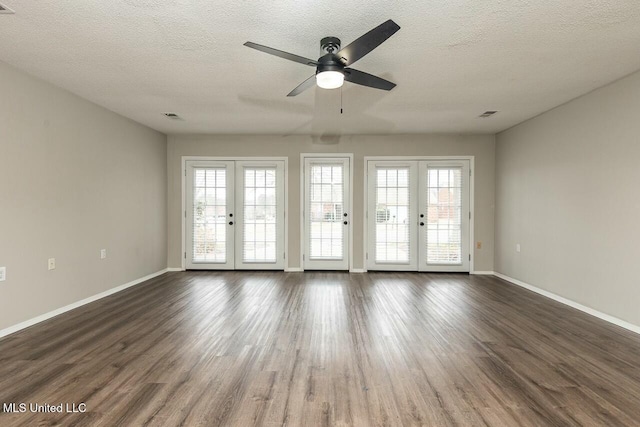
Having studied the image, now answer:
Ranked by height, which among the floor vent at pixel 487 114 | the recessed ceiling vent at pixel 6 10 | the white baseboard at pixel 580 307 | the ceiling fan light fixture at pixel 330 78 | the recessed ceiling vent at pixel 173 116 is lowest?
the white baseboard at pixel 580 307

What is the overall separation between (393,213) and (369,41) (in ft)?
13.6

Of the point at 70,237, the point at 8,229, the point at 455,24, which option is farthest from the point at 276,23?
the point at 70,237

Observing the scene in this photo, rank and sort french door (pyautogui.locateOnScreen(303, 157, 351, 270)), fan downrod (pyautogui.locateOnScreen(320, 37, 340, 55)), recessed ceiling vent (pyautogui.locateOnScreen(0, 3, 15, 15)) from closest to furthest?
1. recessed ceiling vent (pyautogui.locateOnScreen(0, 3, 15, 15))
2. fan downrod (pyautogui.locateOnScreen(320, 37, 340, 55))
3. french door (pyautogui.locateOnScreen(303, 157, 351, 270))

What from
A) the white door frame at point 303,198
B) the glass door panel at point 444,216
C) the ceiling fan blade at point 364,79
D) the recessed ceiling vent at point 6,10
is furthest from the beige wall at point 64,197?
the glass door panel at point 444,216

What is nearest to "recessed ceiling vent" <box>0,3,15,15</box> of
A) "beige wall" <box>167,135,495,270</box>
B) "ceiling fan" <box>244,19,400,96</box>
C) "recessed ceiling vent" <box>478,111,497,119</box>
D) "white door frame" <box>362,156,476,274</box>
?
"ceiling fan" <box>244,19,400,96</box>

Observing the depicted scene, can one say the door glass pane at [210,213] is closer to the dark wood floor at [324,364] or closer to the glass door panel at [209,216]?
the glass door panel at [209,216]

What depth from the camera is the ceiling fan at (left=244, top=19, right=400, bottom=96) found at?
2.00 m

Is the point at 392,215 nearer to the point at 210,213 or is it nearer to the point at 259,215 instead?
the point at 259,215

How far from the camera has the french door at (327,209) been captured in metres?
5.92

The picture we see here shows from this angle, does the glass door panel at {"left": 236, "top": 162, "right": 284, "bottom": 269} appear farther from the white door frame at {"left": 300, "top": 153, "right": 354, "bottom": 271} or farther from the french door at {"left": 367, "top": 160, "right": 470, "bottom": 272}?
the french door at {"left": 367, "top": 160, "right": 470, "bottom": 272}

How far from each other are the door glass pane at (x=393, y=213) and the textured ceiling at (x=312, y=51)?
1596 mm

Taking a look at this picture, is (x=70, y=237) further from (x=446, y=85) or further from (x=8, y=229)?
(x=446, y=85)

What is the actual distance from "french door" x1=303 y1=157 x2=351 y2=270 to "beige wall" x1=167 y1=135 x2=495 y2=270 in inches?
7.2

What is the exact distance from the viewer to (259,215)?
19.5 feet
